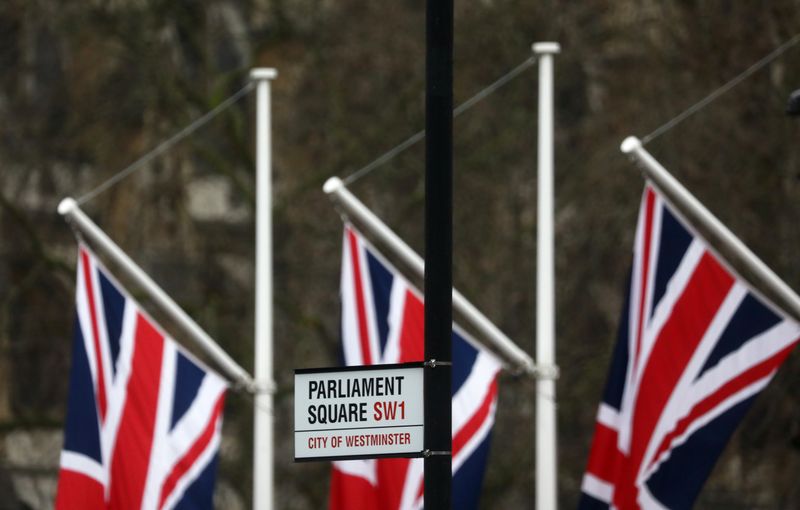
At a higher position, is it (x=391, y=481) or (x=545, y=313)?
(x=545, y=313)

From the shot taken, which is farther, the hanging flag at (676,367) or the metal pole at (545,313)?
the metal pole at (545,313)

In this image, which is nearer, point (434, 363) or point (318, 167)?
point (434, 363)

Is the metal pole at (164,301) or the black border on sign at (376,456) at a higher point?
the metal pole at (164,301)

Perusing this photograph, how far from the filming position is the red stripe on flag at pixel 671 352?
14.3 m

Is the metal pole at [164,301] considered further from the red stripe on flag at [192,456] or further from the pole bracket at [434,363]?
the pole bracket at [434,363]

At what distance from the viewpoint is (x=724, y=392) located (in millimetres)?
14188

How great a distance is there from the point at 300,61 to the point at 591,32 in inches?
135

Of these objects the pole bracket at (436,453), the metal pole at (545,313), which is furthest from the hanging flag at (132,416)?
the pole bracket at (436,453)

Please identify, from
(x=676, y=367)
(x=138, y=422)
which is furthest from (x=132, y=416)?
(x=676, y=367)

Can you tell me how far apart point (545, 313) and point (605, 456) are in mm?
1629

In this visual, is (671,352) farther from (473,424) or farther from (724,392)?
(473,424)

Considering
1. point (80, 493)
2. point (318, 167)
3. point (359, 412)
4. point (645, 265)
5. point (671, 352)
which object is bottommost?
point (359, 412)

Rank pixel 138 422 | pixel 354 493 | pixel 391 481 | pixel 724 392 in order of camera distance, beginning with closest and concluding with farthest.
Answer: pixel 724 392 → pixel 391 481 → pixel 354 493 → pixel 138 422

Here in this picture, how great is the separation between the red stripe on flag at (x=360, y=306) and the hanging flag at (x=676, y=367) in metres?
1.84
